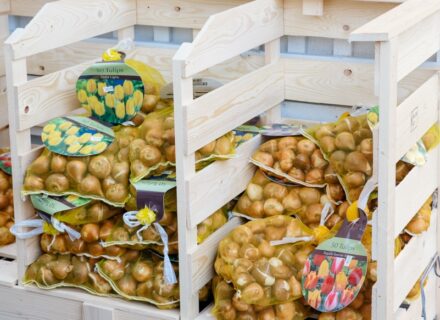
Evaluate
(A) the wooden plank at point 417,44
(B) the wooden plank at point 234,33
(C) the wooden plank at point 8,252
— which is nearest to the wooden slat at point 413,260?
(A) the wooden plank at point 417,44

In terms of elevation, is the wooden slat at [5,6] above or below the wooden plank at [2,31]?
above

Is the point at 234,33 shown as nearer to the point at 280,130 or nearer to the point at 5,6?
the point at 280,130

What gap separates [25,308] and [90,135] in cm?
63

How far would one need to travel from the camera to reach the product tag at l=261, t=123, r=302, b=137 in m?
3.11

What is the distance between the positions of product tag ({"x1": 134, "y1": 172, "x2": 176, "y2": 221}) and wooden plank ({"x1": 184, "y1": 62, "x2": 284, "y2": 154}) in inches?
7.3

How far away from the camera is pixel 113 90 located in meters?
3.16

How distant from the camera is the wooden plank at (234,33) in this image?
2.72m

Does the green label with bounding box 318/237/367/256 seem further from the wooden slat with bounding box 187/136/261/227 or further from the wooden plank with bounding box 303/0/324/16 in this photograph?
the wooden plank with bounding box 303/0/324/16

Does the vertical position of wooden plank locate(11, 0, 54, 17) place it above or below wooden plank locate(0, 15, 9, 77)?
above

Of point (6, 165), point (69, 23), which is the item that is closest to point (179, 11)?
point (69, 23)

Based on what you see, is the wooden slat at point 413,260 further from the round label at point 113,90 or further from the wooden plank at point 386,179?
the round label at point 113,90

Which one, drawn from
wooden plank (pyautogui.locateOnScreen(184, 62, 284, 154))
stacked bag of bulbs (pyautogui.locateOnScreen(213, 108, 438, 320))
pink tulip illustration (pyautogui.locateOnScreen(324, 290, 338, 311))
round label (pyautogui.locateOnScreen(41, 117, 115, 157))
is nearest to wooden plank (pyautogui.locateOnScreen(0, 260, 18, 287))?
round label (pyautogui.locateOnScreen(41, 117, 115, 157))

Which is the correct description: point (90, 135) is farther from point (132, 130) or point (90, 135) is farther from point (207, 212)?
point (207, 212)

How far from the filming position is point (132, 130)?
311 cm
